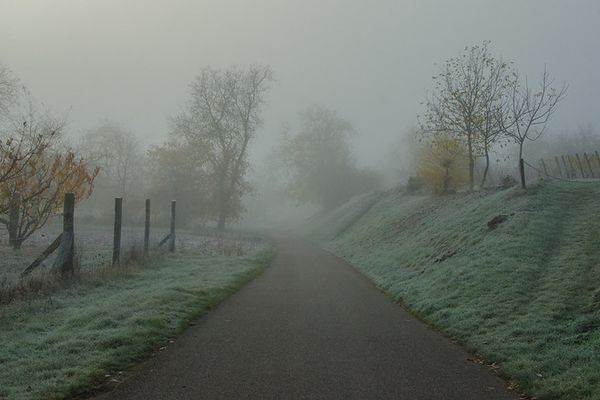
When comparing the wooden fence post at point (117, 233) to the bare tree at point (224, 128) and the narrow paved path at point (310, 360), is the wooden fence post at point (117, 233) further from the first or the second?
the bare tree at point (224, 128)

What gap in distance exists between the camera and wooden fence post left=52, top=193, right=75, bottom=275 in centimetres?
1230

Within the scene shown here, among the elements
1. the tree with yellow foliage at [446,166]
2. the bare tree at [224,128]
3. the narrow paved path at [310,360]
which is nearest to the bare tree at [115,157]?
the bare tree at [224,128]

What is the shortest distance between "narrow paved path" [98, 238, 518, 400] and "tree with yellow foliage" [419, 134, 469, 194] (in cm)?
2245

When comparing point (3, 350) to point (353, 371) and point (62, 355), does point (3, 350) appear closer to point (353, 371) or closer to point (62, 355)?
point (62, 355)

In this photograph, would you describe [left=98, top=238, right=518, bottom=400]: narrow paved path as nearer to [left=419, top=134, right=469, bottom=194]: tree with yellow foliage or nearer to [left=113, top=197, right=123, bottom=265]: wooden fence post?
[left=113, top=197, right=123, bottom=265]: wooden fence post

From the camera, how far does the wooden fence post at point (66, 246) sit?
1230 cm

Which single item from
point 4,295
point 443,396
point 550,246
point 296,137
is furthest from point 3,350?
point 296,137

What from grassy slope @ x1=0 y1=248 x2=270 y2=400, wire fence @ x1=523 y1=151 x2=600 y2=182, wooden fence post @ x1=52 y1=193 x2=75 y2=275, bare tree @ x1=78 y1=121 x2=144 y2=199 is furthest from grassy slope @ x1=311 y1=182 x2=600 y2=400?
bare tree @ x1=78 y1=121 x2=144 y2=199

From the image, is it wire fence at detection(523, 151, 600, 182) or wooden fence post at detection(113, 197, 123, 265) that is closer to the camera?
wooden fence post at detection(113, 197, 123, 265)

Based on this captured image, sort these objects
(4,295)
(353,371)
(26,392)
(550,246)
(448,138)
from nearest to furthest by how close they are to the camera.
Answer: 1. (26,392)
2. (353,371)
3. (4,295)
4. (550,246)
5. (448,138)

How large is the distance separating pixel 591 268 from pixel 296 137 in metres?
66.6

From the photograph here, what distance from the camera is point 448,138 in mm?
32906

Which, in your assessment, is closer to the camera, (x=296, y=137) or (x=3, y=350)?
(x=3, y=350)

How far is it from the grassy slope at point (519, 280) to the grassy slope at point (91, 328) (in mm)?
5092
